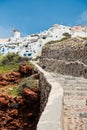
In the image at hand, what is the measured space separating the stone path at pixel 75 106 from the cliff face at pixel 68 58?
4.92 metres

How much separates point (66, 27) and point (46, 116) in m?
76.2

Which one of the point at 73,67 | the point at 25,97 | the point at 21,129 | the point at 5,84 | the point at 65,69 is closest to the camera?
the point at 21,129

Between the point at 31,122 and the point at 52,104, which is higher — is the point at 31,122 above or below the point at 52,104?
below

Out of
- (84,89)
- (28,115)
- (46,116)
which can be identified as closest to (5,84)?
(28,115)

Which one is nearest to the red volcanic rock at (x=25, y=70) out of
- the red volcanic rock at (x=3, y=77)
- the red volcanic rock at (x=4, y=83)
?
the red volcanic rock at (x=3, y=77)

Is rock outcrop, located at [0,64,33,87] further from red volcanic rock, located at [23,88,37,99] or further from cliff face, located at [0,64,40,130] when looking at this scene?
red volcanic rock, located at [23,88,37,99]

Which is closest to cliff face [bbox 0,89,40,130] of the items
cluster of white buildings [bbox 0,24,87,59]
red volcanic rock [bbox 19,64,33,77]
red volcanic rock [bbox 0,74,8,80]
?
red volcanic rock [bbox 0,74,8,80]

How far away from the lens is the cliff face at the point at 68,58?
862 inches

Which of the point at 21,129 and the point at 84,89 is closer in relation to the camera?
the point at 84,89

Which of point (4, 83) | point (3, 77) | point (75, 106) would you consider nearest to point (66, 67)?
point (4, 83)

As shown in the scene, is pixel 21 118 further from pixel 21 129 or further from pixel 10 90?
pixel 10 90

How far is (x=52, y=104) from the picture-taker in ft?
32.3

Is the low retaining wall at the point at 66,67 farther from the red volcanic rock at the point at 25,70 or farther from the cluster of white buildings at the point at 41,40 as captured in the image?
the cluster of white buildings at the point at 41,40

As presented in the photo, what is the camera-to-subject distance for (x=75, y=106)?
11.6 meters
